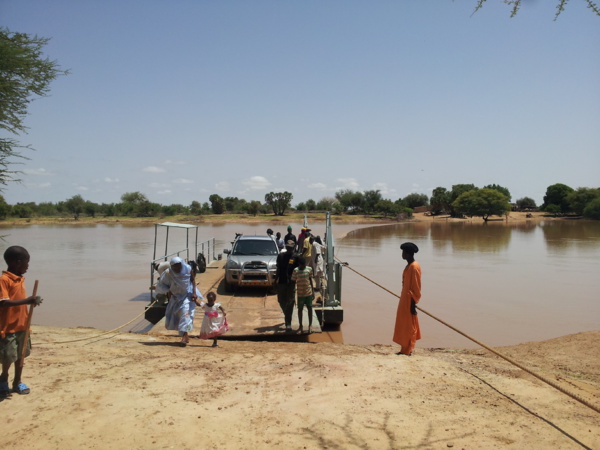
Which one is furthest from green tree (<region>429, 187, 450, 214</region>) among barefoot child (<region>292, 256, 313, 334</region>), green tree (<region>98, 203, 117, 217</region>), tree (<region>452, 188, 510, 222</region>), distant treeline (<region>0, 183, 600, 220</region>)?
barefoot child (<region>292, 256, 313, 334</region>)

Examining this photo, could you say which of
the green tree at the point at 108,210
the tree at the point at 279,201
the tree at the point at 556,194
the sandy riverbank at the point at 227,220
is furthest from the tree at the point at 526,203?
the green tree at the point at 108,210

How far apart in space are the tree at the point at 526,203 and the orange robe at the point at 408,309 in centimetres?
12614

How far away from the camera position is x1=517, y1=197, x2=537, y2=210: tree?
121m

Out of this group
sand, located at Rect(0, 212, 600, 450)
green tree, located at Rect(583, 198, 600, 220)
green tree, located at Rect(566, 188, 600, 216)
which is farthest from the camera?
green tree, located at Rect(566, 188, 600, 216)

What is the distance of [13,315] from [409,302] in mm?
4945

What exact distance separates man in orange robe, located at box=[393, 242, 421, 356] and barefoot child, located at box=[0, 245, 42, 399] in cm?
467

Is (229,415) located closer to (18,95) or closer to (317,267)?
(317,267)

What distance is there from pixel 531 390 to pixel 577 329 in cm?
772

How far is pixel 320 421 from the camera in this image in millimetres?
4473

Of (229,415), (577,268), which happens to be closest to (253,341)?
(229,415)

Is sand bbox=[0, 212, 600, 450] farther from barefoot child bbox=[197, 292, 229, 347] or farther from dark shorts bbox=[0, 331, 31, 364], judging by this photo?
dark shorts bbox=[0, 331, 31, 364]

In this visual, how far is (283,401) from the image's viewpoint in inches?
195

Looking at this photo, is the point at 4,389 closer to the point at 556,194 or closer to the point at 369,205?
the point at 369,205

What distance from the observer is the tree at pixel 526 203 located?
121250 mm
